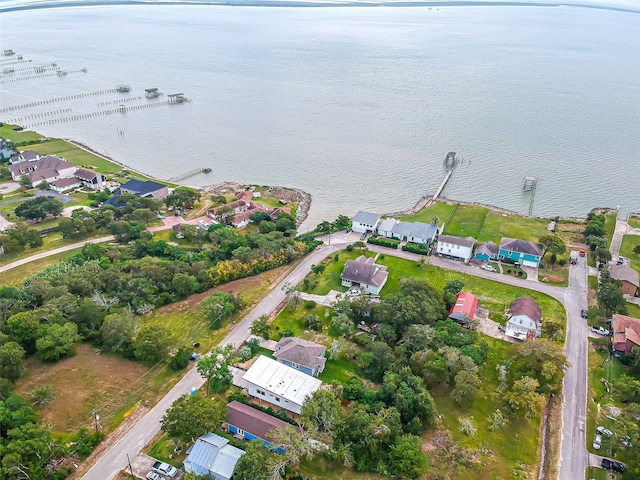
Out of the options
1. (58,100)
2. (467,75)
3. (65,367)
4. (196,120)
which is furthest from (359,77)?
(65,367)

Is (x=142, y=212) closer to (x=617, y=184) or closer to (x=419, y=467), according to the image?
(x=419, y=467)

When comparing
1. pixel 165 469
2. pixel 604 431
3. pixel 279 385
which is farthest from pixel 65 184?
pixel 604 431

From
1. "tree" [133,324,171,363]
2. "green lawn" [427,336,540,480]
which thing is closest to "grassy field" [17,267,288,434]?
"tree" [133,324,171,363]

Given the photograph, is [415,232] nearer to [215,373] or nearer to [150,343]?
[215,373]

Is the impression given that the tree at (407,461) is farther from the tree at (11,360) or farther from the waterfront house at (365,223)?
the waterfront house at (365,223)

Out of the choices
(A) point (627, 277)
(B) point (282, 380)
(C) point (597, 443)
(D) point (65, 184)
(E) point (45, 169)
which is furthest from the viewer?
(E) point (45, 169)
